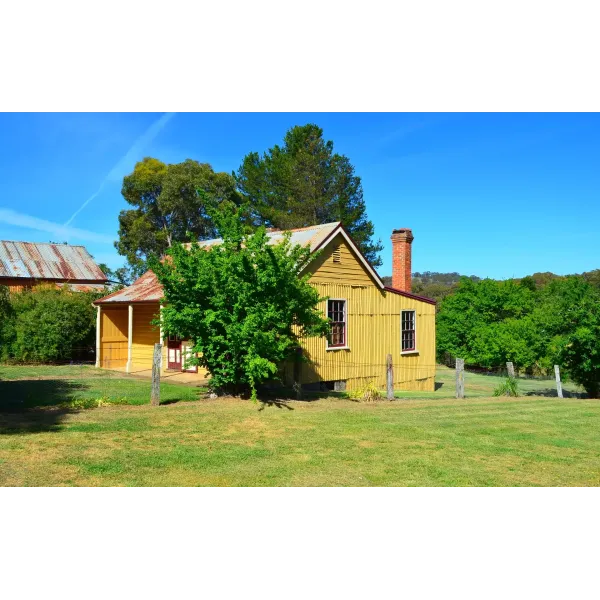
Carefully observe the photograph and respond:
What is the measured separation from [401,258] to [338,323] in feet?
19.3

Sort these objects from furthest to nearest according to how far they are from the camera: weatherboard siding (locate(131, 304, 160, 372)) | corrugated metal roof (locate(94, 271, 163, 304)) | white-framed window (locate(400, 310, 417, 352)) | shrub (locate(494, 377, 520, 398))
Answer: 1. white-framed window (locate(400, 310, 417, 352))
2. weatherboard siding (locate(131, 304, 160, 372))
3. corrugated metal roof (locate(94, 271, 163, 304))
4. shrub (locate(494, 377, 520, 398))

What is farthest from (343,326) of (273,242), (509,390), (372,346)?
(509,390)

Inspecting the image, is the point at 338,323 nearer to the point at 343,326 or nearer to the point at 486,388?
the point at 343,326

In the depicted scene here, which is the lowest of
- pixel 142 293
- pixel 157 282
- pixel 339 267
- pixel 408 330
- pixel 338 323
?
pixel 408 330

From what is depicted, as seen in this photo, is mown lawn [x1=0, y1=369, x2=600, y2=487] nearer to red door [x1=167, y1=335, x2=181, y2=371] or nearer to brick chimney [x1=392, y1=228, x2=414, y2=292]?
red door [x1=167, y1=335, x2=181, y2=371]

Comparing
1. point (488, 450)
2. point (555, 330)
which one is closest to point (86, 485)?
point (488, 450)

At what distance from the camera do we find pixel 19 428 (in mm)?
10891

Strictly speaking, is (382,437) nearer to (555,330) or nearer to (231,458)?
(231,458)

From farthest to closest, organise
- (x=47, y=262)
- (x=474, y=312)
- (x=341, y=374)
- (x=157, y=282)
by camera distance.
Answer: (x=47, y=262)
(x=474, y=312)
(x=157, y=282)
(x=341, y=374)

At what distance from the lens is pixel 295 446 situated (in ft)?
34.5

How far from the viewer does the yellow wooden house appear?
65.3 ft

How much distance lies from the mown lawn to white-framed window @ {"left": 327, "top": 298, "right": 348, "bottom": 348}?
5.35 meters

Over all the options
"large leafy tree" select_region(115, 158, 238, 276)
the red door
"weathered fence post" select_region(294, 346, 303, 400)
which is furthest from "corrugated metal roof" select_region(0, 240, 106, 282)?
"weathered fence post" select_region(294, 346, 303, 400)

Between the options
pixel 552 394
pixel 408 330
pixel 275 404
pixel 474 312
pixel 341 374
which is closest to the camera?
pixel 275 404
